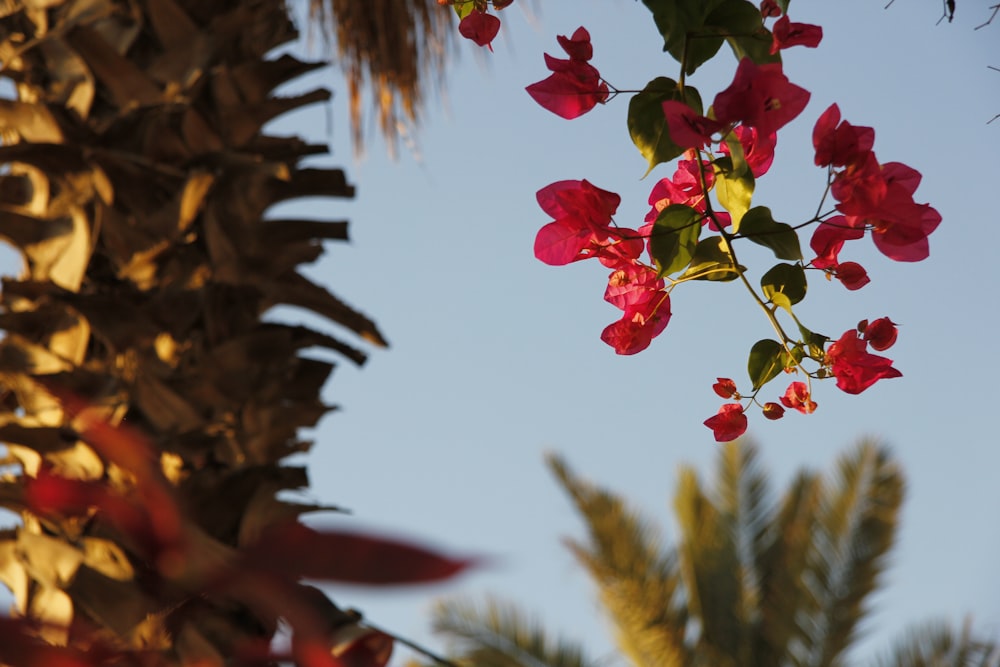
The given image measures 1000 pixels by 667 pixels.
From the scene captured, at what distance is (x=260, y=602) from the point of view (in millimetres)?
398

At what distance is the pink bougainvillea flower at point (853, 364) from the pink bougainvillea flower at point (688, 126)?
0.25 meters

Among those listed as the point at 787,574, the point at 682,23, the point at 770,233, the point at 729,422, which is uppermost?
the point at 787,574

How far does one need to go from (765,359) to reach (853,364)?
0.24 ft

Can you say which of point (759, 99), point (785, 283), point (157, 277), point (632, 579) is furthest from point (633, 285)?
point (632, 579)

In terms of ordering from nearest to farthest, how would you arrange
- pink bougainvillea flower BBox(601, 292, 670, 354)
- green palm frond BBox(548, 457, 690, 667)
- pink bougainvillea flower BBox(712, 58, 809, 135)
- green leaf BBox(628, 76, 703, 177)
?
1. pink bougainvillea flower BBox(712, 58, 809, 135)
2. green leaf BBox(628, 76, 703, 177)
3. pink bougainvillea flower BBox(601, 292, 670, 354)
4. green palm frond BBox(548, 457, 690, 667)

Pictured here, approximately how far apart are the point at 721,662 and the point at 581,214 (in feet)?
20.2

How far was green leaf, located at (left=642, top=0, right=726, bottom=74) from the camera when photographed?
86 cm

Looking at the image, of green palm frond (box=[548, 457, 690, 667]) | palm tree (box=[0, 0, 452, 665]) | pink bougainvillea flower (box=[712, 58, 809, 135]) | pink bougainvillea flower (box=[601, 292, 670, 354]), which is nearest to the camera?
pink bougainvillea flower (box=[712, 58, 809, 135])

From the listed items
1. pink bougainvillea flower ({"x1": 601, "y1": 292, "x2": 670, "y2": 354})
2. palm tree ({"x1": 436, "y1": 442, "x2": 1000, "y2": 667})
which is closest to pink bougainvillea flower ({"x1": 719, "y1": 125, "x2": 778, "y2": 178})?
pink bougainvillea flower ({"x1": 601, "y1": 292, "x2": 670, "y2": 354})

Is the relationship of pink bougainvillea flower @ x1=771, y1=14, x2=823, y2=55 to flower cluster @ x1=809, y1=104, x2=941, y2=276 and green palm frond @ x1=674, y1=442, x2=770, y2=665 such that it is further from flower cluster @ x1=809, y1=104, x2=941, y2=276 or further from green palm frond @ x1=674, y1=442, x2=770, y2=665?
green palm frond @ x1=674, y1=442, x2=770, y2=665

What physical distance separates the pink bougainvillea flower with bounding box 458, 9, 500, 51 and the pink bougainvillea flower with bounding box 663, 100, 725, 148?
0.85 feet

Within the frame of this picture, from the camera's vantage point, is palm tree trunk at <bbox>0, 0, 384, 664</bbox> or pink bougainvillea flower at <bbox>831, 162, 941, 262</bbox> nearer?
pink bougainvillea flower at <bbox>831, 162, 941, 262</bbox>

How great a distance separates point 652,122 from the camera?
2.97ft

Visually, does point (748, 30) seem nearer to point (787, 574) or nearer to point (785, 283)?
point (785, 283)
